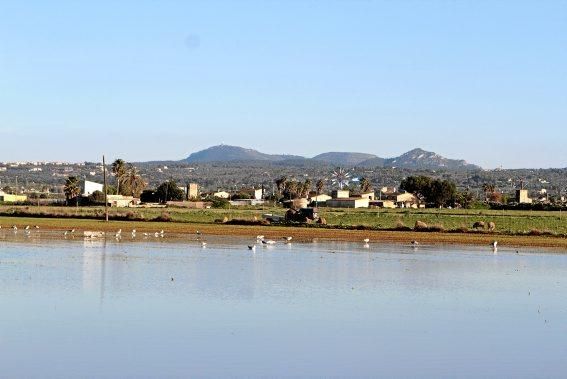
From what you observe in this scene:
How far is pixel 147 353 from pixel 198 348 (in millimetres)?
1065

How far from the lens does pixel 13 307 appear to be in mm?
24328

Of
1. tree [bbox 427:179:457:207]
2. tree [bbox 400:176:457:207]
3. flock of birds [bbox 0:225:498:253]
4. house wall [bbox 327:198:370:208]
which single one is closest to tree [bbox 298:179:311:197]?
tree [bbox 400:176:457:207]

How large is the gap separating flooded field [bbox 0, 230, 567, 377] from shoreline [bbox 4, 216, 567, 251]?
55.4 feet

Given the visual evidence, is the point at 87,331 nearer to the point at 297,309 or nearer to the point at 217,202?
the point at 297,309

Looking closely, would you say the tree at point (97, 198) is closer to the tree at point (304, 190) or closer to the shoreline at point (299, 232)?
the shoreline at point (299, 232)

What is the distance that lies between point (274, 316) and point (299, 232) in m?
42.6

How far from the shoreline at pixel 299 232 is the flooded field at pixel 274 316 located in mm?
16875

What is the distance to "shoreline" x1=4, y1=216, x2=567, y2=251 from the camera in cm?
6071

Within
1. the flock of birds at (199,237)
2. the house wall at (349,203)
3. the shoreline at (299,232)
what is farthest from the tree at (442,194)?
the flock of birds at (199,237)

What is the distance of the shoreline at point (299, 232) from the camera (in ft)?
199

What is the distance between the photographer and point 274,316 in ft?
79.3

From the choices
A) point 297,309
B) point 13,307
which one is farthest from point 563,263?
point 13,307

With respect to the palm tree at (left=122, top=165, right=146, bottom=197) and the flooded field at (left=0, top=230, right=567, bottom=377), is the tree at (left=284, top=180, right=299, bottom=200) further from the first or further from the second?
the flooded field at (left=0, top=230, right=567, bottom=377)

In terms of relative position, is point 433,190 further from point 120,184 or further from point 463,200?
point 120,184
